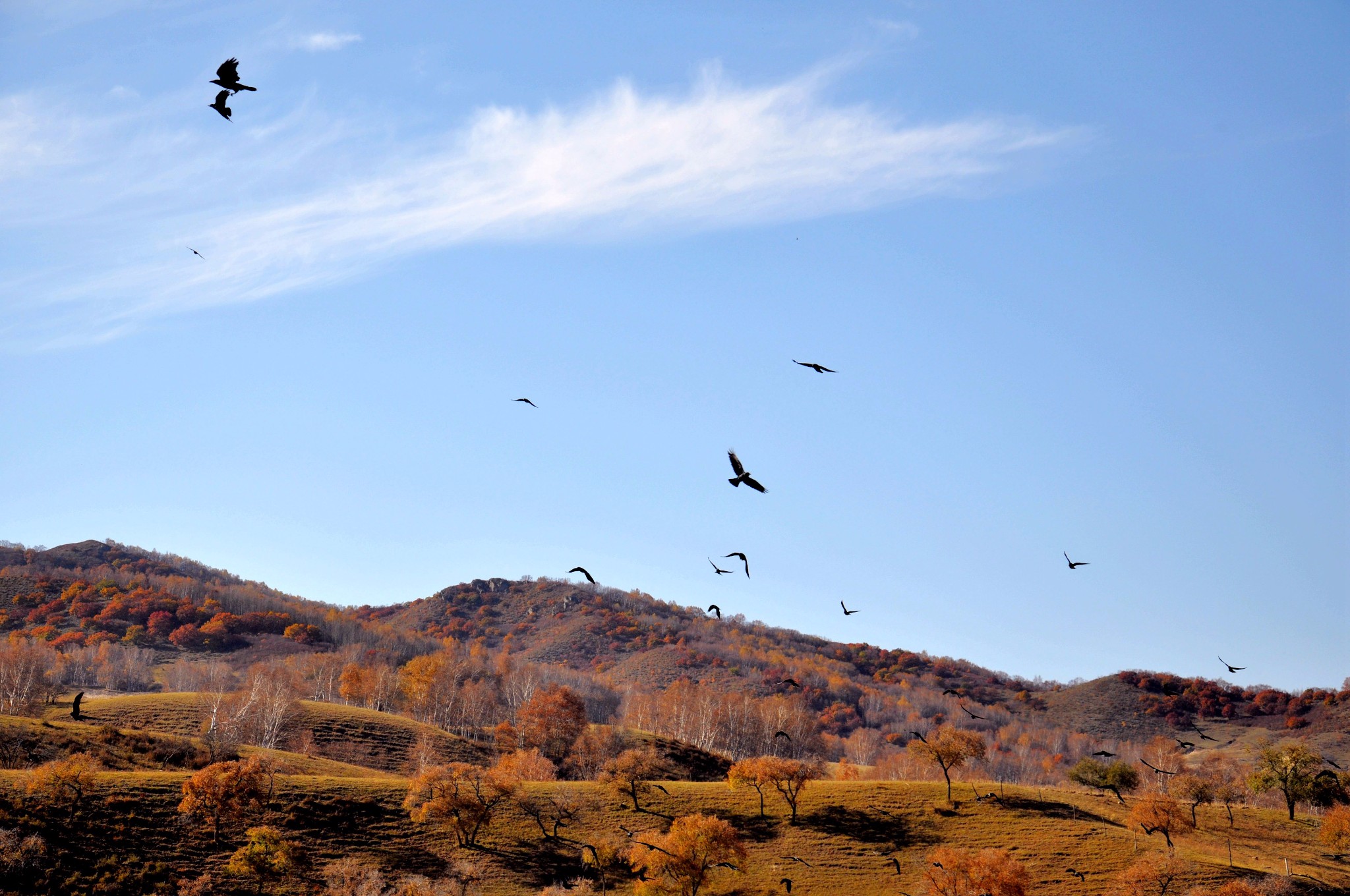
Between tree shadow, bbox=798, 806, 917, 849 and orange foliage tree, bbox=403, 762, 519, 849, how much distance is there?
31.8 meters

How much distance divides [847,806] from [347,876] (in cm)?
5344

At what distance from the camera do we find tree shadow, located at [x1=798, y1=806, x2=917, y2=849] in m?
105

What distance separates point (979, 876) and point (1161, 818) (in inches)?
1141

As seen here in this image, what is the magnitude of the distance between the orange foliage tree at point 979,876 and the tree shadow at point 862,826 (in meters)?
18.9

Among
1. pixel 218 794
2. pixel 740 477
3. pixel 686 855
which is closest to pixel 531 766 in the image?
pixel 686 855

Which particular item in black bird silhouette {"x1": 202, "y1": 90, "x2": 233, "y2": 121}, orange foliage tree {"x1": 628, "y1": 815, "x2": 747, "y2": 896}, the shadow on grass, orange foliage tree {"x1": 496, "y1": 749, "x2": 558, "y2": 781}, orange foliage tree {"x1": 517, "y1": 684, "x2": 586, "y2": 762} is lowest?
orange foliage tree {"x1": 628, "y1": 815, "x2": 747, "y2": 896}

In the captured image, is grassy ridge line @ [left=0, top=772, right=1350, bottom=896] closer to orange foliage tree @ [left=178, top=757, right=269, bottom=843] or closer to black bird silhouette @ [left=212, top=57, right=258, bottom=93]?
orange foliage tree @ [left=178, top=757, right=269, bottom=843]

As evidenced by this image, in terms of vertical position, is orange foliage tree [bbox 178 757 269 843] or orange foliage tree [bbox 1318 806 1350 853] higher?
orange foliage tree [bbox 1318 806 1350 853]

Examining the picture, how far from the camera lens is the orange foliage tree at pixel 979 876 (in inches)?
3152

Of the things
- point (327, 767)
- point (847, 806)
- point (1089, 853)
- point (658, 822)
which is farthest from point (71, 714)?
point (1089, 853)

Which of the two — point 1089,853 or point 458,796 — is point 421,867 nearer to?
point 458,796

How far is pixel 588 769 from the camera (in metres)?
143

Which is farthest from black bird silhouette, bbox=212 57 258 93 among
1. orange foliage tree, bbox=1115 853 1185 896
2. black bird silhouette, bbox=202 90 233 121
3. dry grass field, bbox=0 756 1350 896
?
orange foliage tree, bbox=1115 853 1185 896

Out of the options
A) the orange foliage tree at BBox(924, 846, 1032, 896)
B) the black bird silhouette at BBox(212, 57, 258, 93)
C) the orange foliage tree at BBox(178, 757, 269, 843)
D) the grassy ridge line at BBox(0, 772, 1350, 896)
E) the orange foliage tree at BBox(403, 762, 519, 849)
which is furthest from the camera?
the orange foliage tree at BBox(403, 762, 519, 849)
